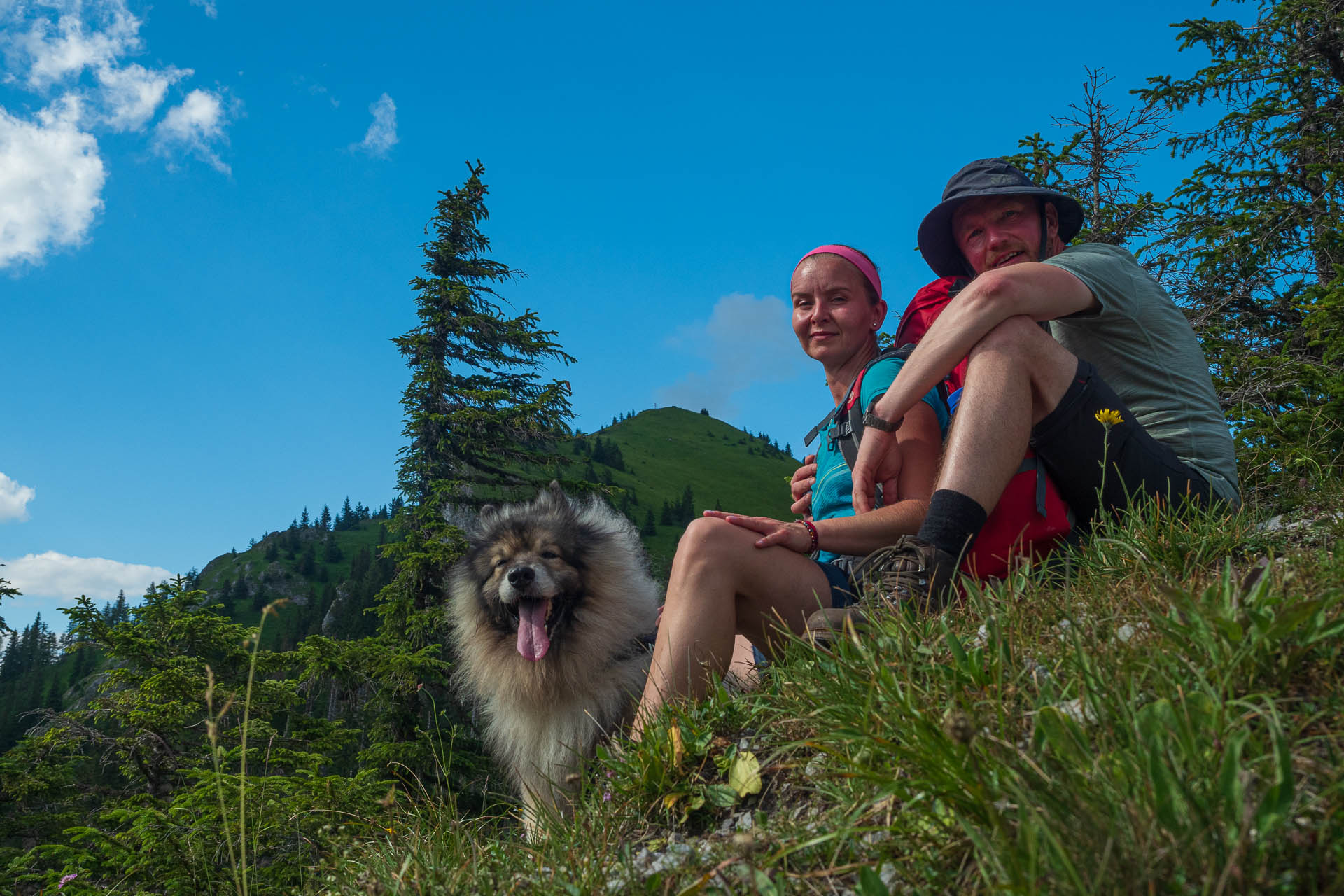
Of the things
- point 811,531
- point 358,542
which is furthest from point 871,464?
point 358,542

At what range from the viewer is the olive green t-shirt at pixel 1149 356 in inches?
150

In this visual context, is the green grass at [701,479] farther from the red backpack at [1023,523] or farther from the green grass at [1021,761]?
the green grass at [1021,761]

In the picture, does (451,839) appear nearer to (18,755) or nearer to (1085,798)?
(1085,798)

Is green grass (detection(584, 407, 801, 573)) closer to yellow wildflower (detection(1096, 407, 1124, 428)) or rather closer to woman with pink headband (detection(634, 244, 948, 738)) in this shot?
woman with pink headband (detection(634, 244, 948, 738))

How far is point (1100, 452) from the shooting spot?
3451 mm

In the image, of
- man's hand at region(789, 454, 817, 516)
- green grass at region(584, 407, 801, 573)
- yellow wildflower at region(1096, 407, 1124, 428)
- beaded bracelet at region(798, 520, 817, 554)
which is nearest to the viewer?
yellow wildflower at region(1096, 407, 1124, 428)

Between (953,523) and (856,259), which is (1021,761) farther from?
(856,259)

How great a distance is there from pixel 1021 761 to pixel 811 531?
1.97 metres

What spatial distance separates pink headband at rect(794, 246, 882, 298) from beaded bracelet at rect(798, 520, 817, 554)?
1933 millimetres

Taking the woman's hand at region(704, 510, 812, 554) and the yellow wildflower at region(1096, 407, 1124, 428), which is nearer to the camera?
the yellow wildflower at region(1096, 407, 1124, 428)

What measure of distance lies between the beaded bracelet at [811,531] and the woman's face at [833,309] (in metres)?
1.51

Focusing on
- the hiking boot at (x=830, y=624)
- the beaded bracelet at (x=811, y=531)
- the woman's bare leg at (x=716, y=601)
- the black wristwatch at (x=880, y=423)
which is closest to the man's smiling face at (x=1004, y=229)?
the black wristwatch at (x=880, y=423)

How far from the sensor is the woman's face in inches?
186

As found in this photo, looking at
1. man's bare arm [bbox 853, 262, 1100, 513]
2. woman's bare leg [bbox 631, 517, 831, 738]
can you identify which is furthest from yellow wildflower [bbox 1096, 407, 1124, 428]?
woman's bare leg [bbox 631, 517, 831, 738]
